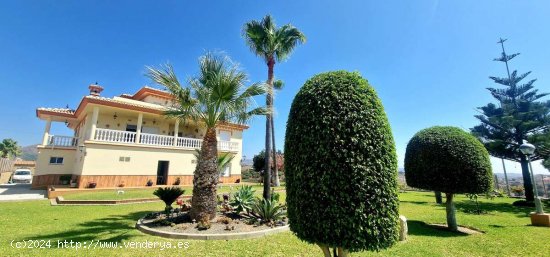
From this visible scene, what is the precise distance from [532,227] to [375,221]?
37.4 ft

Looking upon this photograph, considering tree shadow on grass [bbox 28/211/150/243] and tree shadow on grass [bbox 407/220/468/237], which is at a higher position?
tree shadow on grass [bbox 28/211/150/243]

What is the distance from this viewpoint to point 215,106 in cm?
903

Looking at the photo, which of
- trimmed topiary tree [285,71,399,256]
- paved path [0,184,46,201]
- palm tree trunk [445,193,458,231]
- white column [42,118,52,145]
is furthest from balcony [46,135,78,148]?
palm tree trunk [445,193,458,231]

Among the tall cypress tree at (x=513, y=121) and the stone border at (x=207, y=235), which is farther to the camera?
the tall cypress tree at (x=513, y=121)

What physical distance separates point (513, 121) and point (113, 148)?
105 ft

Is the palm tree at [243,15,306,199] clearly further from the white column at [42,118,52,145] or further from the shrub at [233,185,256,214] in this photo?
the white column at [42,118,52,145]

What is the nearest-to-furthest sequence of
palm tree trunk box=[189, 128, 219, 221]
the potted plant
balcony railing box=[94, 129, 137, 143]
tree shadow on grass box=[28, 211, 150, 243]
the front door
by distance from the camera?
tree shadow on grass box=[28, 211, 150, 243] → palm tree trunk box=[189, 128, 219, 221] → balcony railing box=[94, 129, 137, 143] → the potted plant → the front door

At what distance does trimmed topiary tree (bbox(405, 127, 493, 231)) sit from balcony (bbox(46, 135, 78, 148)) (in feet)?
85.0

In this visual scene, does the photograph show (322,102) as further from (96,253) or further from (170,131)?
(170,131)

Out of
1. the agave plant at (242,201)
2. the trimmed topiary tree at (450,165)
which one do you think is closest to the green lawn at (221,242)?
the trimmed topiary tree at (450,165)

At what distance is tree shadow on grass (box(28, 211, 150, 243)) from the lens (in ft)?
22.0

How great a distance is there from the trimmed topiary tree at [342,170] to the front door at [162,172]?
2034cm

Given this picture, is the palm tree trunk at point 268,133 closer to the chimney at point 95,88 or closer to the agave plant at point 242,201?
the agave plant at point 242,201

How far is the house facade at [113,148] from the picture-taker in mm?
18047
